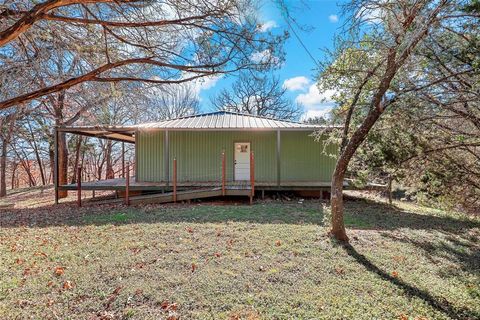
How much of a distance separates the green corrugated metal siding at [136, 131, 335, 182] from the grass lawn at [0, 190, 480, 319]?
482 cm

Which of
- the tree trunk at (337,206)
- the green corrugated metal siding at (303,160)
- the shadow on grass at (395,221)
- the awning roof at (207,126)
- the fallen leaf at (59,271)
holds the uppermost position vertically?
the awning roof at (207,126)

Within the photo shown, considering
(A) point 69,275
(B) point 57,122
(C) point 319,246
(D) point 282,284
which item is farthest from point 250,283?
(B) point 57,122

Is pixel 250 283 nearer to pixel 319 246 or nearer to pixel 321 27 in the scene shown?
pixel 319 246

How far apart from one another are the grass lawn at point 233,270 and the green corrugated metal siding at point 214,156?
4815 millimetres

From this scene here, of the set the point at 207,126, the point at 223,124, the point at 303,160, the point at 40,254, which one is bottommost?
the point at 40,254

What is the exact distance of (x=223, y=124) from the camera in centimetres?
1127

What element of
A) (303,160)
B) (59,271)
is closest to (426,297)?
(59,271)

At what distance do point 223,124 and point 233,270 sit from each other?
25.2 feet

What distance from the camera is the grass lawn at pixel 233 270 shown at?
10.9 ft

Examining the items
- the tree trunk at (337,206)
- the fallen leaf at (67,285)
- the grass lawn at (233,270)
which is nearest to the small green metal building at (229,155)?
the grass lawn at (233,270)

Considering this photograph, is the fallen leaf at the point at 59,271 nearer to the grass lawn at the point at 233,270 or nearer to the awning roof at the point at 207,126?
the grass lawn at the point at 233,270

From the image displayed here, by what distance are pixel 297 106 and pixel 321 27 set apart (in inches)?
833

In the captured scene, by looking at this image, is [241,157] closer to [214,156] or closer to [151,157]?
[214,156]

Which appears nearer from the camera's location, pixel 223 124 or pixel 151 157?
pixel 223 124
